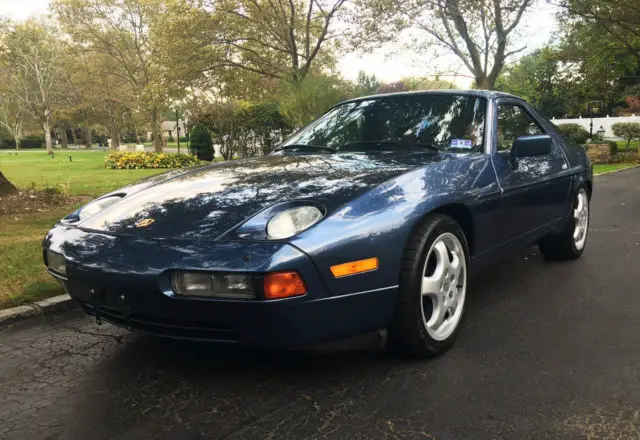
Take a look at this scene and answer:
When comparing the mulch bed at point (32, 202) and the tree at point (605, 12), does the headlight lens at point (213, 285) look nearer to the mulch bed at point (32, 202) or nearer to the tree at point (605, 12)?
the mulch bed at point (32, 202)

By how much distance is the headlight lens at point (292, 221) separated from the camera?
2.24m

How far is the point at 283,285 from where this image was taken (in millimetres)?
2107

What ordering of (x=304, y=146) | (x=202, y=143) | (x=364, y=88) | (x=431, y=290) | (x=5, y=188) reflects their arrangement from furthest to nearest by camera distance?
(x=202, y=143) → (x=364, y=88) → (x=5, y=188) → (x=304, y=146) → (x=431, y=290)

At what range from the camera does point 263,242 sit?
7.11ft

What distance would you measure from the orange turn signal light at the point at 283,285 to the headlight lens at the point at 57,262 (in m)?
Answer: 1.11

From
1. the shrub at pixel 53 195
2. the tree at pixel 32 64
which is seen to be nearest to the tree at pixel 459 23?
the shrub at pixel 53 195

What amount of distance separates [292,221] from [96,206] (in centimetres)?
138

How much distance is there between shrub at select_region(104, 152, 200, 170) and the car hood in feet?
59.9

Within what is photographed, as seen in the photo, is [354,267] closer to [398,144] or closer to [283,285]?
[283,285]

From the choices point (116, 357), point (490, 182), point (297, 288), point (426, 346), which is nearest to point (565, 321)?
point (490, 182)

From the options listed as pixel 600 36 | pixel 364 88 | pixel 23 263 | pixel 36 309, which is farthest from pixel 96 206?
pixel 600 36

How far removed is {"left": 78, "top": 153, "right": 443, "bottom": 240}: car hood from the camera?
2.42 metres

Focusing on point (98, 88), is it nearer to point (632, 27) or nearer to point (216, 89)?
point (216, 89)

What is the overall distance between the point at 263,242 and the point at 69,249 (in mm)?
1059
